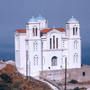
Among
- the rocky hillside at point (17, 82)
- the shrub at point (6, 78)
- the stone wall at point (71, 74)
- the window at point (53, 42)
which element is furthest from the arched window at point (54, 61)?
the shrub at point (6, 78)

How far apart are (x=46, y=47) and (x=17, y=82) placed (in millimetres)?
8146

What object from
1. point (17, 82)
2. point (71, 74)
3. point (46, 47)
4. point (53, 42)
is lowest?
point (17, 82)

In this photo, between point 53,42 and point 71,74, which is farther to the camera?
point 53,42

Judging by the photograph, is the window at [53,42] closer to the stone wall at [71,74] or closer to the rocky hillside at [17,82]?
the stone wall at [71,74]

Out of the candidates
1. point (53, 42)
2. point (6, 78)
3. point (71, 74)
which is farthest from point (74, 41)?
point (6, 78)

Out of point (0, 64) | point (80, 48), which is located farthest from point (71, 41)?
point (0, 64)

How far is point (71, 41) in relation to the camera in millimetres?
79938

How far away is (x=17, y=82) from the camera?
7150 cm

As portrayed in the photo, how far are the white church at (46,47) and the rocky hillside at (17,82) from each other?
2431 millimetres

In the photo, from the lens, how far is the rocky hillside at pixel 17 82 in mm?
70312

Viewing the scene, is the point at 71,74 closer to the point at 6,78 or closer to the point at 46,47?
the point at 46,47

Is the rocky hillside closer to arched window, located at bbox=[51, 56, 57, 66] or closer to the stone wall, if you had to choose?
the stone wall

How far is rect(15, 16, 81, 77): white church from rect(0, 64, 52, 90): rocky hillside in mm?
2431

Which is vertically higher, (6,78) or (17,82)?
(6,78)
